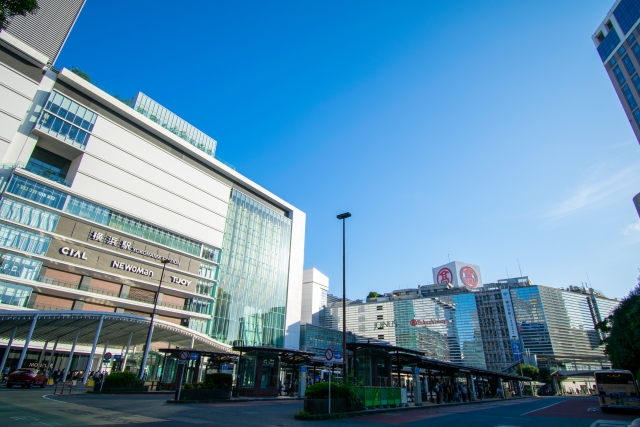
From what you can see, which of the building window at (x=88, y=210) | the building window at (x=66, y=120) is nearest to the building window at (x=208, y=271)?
the building window at (x=88, y=210)

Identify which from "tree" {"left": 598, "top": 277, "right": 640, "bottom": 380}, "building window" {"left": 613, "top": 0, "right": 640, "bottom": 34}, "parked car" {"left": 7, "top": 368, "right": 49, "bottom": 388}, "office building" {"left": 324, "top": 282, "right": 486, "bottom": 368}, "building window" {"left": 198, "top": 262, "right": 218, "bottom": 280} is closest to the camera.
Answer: "parked car" {"left": 7, "top": 368, "right": 49, "bottom": 388}

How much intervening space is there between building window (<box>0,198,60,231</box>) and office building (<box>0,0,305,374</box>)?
127mm

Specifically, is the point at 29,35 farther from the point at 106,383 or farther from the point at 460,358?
the point at 460,358

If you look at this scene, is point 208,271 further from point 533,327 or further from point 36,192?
point 533,327

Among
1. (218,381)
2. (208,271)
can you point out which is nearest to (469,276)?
(208,271)

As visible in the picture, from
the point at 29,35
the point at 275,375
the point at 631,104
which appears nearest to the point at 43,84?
the point at 29,35

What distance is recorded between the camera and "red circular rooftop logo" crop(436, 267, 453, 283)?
116m

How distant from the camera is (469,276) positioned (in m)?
115

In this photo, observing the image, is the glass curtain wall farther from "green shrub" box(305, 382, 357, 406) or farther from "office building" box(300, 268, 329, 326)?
"green shrub" box(305, 382, 357, 406)

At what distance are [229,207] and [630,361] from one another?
5747 cm

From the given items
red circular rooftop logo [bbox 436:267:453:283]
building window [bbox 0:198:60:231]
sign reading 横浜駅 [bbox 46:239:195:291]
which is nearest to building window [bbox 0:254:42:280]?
sign reading 横浜駅 [bbox 46:239:195:291]

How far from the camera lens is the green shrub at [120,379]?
25.2 m

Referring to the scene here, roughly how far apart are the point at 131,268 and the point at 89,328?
34.8ft

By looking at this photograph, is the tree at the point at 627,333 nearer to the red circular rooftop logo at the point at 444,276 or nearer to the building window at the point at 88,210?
the building window at the point at 88,210
